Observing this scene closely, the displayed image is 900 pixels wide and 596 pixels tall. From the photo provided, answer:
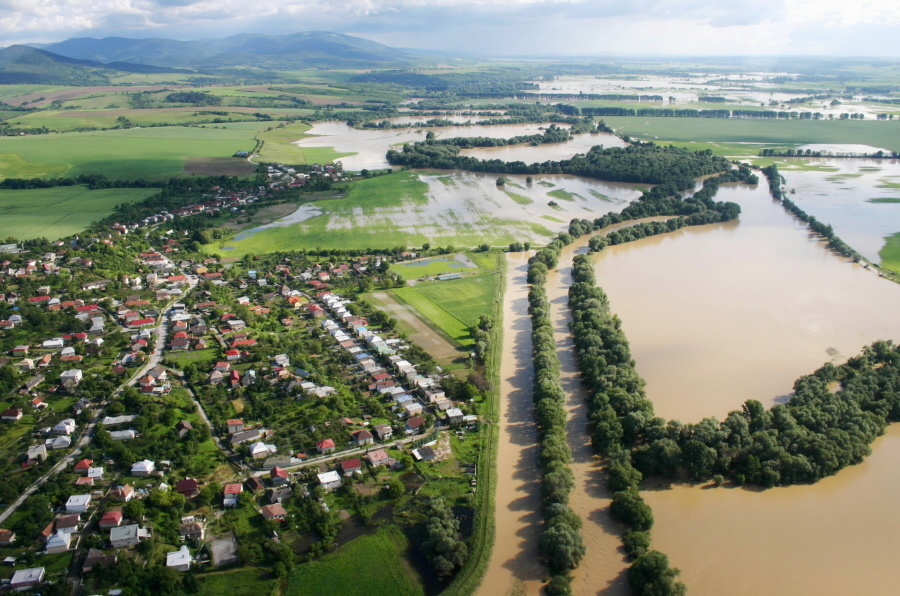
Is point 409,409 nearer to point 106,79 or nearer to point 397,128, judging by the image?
point 397,128

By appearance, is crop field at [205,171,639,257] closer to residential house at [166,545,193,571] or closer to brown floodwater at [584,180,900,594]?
brown floodwater at [584,180,900,594]

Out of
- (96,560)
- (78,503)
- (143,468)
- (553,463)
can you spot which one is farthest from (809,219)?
(96,560)

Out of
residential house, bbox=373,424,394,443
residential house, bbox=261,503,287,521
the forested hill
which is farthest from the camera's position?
the forested hill

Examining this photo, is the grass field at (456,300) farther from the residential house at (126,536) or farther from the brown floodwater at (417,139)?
the brown floodwater at (417,139)

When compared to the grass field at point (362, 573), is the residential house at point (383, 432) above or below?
above

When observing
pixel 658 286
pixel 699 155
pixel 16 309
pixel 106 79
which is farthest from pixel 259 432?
pixel 106 79

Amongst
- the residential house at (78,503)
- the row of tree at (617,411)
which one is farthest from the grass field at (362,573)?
the row of tree at (617,411)

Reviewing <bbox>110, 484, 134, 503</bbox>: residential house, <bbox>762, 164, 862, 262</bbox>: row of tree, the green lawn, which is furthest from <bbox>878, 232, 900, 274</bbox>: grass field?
<bbox>110, 484, 134, 503</bbox>: residential house
